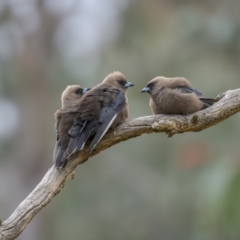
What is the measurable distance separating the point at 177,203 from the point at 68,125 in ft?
42.7

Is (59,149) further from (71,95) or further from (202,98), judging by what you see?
(202,98)

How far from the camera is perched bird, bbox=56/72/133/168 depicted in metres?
6.45

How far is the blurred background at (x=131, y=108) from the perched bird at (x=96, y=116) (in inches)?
379

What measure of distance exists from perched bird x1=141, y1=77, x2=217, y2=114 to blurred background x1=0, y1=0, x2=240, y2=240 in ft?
30.4

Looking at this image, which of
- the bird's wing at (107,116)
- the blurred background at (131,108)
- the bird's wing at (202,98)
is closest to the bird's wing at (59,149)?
the bird's wing at (107,116)

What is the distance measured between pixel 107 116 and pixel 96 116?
0.10 m

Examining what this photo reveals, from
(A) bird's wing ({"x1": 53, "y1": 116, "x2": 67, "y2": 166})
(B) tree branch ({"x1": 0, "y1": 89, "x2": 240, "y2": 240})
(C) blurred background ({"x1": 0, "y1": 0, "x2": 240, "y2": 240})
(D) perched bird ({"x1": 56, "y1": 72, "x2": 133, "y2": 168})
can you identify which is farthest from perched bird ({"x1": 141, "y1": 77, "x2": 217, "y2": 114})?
(C) blurred background ({"x1": 0, "y1": 0, "x2": 240, "y2": 240})

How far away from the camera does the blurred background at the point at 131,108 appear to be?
17.9 metres

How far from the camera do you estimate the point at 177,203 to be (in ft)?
63.8

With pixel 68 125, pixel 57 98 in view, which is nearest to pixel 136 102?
pixel 57 98

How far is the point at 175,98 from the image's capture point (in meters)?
7.00

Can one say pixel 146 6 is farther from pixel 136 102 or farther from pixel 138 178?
pixel 138 178

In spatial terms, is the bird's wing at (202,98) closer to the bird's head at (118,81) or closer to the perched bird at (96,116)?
the perched bird at (96,116)

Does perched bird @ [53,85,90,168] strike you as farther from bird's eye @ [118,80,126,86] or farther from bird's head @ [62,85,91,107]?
bird's eye @ [118,80,126,86]
